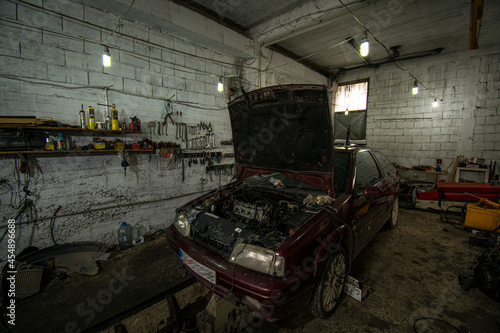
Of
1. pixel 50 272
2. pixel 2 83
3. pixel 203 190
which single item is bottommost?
pixel 50 272

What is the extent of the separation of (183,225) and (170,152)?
6.41 ft

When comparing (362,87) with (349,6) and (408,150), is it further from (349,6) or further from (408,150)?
(349,6)

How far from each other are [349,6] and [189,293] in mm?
4716

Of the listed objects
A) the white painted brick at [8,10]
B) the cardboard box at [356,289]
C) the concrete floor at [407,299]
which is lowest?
the concrete floor at [407,299]

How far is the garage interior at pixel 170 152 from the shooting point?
207 cm

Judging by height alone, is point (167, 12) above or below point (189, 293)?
above

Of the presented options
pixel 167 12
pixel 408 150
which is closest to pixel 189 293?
pixel 167 12

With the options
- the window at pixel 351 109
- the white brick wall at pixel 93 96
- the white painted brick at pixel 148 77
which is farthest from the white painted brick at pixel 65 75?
the window at pixel 351 109

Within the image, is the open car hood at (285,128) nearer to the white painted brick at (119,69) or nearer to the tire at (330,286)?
the tire at (330,286)

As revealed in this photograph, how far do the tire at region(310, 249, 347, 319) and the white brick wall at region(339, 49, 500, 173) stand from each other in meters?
6.24

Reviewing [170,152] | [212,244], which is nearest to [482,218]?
[212,244]

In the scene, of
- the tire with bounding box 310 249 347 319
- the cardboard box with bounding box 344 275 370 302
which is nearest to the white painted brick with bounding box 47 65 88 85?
the tire with bounding box 310 249 347 319

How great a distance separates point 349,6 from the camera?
10.9 feet

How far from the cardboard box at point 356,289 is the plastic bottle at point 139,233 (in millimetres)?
3172
